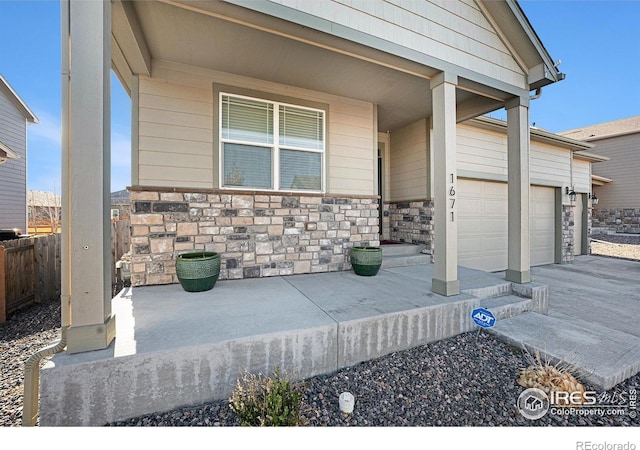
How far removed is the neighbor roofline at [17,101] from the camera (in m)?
8.44

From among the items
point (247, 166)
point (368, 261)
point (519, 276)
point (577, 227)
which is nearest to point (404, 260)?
point (368, 261)

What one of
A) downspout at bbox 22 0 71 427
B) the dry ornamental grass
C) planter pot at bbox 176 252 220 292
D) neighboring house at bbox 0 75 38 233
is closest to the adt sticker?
planter pot at bbox 176 252 220 292

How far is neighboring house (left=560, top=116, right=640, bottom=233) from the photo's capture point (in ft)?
43.3

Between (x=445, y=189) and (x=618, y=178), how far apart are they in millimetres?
17278

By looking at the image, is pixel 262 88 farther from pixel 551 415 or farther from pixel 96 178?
pixel 551 415

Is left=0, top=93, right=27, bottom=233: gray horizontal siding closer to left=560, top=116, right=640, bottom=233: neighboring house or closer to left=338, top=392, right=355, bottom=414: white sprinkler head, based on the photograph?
left=338, top=392, right=355, bottom=414: white sprinkler head

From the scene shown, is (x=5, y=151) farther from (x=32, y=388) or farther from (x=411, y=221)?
(x=411, y=221)

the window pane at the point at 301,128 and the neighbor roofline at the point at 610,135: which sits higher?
the neighbor roofline at the point at 610,135

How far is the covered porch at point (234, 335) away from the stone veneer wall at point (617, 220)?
1554 centimetres

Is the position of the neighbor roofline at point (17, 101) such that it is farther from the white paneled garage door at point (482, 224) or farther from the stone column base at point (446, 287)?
the white paneled garage door at point (482, 224)

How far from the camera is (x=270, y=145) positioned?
4230 mm

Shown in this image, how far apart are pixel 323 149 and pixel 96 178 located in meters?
3.25

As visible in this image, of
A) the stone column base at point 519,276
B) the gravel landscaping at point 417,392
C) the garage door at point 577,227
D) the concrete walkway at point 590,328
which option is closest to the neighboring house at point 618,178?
the garage door at point 577,227

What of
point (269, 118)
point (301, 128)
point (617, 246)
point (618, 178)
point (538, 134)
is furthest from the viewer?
point (618, 178)
